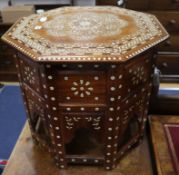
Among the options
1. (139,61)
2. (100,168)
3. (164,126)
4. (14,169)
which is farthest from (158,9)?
(14,169)

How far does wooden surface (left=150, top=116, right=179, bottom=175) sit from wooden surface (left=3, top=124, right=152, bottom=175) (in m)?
0.05

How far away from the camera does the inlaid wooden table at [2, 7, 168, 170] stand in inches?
25.5

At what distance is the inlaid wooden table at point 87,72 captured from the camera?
0.65 meters

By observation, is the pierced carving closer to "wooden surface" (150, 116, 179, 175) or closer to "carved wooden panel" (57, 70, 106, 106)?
"carved wooden panel" (57, 70, 106, 106)

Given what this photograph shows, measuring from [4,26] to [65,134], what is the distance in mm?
1324

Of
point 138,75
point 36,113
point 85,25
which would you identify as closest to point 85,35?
point 85,25

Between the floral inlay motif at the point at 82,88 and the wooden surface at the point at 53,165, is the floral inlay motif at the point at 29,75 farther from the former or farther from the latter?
the wooden surface at the point at 53,165

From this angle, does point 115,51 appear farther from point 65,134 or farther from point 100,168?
point 100,168

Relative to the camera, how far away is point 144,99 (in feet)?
2.77

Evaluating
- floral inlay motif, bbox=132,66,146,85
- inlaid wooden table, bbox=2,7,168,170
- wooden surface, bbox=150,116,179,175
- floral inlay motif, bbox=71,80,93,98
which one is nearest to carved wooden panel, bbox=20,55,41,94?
inlaid wooden table, bbox=2,7,168,170

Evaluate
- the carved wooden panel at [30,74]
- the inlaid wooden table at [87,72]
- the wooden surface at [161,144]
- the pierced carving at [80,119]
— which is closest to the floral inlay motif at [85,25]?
the inlaid wooden table at [87,72]

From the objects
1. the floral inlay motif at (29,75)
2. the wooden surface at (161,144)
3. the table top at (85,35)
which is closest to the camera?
the table top at (85,35)

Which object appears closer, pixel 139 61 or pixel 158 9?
pixel 139 61

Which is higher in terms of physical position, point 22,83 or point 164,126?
point 22,83
